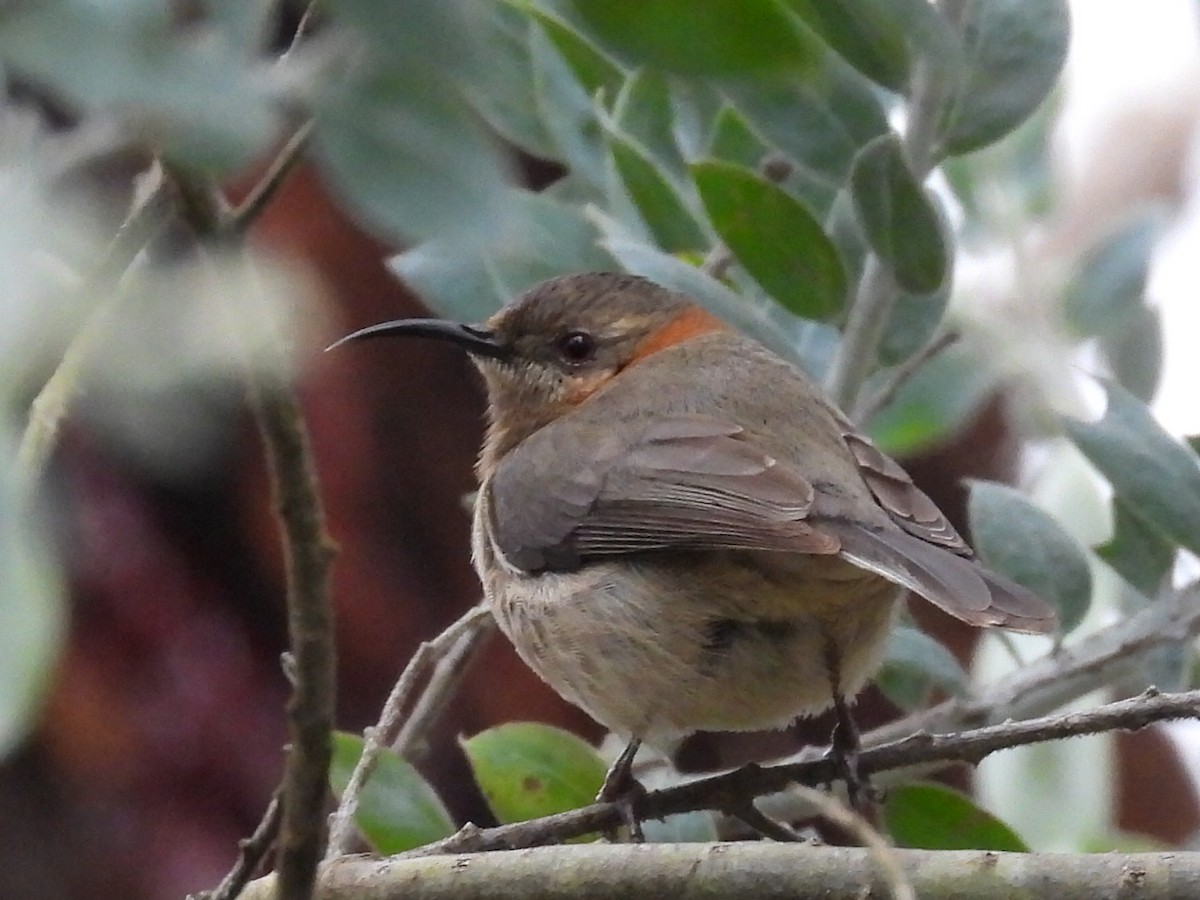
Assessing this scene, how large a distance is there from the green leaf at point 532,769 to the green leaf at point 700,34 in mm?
1527

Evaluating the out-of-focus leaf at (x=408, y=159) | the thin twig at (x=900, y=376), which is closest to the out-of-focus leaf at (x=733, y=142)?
the thin twig at (x=900, y=376)

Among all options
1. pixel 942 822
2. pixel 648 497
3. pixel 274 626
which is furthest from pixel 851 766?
pixel 274 626

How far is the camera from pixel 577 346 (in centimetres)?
295

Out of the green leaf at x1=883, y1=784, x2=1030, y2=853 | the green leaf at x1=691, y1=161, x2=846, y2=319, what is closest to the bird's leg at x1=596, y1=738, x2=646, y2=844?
the green leaf at x1=883, y1=784, x2=1030, y2=853

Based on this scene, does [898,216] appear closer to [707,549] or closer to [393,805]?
[707,549]

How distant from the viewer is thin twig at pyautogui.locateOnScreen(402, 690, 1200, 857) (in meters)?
1.57

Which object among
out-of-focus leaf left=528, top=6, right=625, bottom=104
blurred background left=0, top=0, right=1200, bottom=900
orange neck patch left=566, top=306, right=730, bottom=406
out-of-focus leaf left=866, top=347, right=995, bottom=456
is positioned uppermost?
out-of-focus leaf left=528, top=6, right=625, bottom=104

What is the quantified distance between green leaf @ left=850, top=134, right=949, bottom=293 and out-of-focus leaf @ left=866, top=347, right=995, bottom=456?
55cm

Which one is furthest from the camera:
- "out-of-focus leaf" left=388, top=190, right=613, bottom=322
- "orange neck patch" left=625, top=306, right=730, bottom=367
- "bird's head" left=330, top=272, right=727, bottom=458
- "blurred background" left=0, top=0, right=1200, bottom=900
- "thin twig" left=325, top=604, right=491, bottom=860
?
"blurred background" left=0, top=0, right=1200, bottom=900

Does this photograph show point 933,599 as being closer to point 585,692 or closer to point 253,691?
point 585,692

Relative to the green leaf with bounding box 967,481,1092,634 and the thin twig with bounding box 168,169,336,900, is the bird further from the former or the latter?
the thin twig with bounding box 168,169,336,900

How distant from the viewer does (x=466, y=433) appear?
5262mm

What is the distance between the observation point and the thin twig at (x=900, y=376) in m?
2.42

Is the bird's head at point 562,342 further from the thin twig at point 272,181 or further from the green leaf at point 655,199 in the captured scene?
the thin twig at point 272,181
